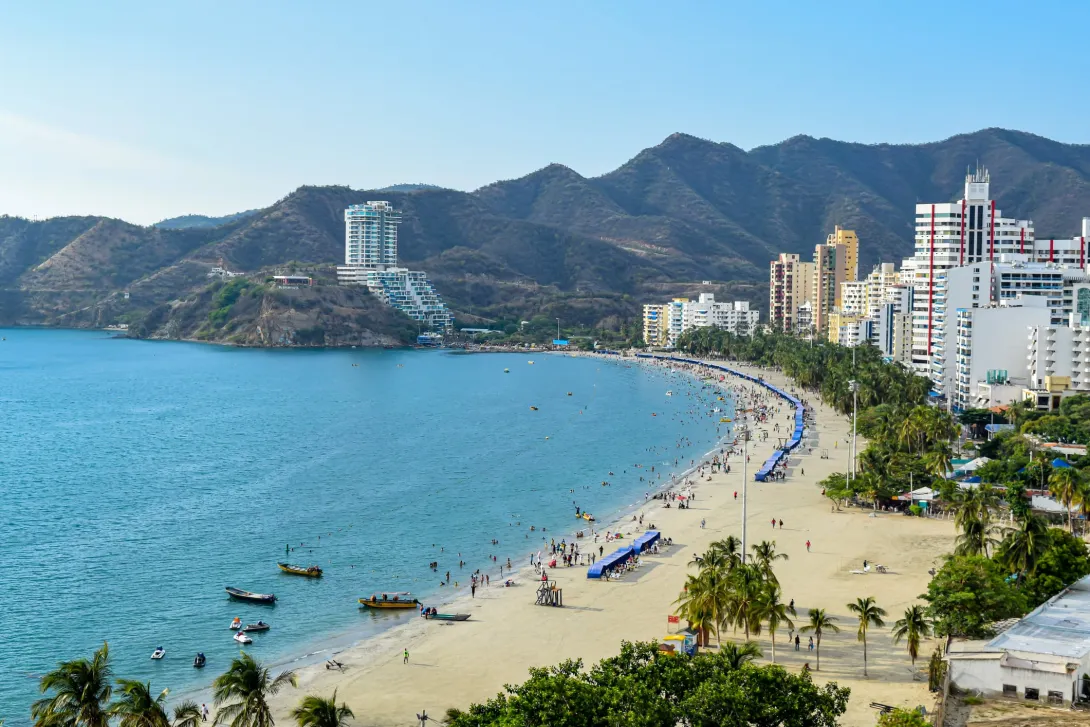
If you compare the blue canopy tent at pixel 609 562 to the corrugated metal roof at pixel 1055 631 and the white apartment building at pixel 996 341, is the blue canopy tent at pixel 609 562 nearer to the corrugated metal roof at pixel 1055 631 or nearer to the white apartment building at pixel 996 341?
the corrugated metal roof at pixel 1055 631

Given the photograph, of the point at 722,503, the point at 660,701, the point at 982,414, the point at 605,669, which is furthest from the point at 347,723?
the point at 982,414

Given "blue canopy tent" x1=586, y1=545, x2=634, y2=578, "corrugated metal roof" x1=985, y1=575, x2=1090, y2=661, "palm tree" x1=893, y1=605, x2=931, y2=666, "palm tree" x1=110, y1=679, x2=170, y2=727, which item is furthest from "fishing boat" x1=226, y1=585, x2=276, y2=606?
"corrugated metal roof" x1=985, y1=575, x2=1090, y2=661

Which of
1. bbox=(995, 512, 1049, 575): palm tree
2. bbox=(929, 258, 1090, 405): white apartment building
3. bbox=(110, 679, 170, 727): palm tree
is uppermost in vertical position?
bbox=(929, 258, 1090, 405): white apartment building

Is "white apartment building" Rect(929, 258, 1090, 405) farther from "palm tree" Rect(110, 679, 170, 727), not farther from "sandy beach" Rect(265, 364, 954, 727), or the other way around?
"palm tree" Rect(110, 679, 170, 727)

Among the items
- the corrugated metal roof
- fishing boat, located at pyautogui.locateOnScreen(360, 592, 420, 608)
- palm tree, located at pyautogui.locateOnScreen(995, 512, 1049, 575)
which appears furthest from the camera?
fishing boat, located at pyautogui.locateOnScreen(360, 592, 420, 608)

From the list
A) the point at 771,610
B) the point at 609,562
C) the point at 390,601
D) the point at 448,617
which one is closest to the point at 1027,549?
the point at 771,610

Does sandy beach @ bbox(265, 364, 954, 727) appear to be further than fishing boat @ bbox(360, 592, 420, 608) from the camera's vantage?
No
